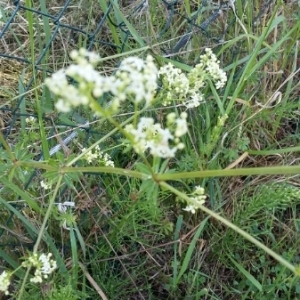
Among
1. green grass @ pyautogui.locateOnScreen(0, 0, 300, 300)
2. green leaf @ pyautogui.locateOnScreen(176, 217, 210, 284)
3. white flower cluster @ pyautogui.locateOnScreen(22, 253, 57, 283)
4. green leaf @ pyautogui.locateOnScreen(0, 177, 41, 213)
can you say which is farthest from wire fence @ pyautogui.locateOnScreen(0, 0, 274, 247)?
white flower cluster @ pyautogui.locateOnScreen(22, 253, 57, 283)

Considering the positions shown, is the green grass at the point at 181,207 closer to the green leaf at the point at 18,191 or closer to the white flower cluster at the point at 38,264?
the green leaf at the point at 18,191

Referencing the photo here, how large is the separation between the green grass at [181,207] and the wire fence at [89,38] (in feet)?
0.05

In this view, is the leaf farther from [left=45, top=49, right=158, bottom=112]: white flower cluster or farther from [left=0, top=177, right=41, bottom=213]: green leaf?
[left=45, top=49, right=158, bottom=112]: white flower cluster

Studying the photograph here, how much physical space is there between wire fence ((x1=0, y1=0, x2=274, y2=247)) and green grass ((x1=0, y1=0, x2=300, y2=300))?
15mm

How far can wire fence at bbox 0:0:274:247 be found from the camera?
179cm

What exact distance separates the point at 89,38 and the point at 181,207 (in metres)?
0.63

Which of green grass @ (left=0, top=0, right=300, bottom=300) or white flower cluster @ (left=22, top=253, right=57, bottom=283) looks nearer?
white flower cluster @ (left=22, top=253, right=57, bottom=283)

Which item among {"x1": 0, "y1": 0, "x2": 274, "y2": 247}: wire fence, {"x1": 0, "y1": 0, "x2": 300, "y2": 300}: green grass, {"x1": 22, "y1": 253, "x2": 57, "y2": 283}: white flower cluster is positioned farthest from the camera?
{"x1": 0, "y1": 0, "x2": 274, "y2": 247}: wire fence

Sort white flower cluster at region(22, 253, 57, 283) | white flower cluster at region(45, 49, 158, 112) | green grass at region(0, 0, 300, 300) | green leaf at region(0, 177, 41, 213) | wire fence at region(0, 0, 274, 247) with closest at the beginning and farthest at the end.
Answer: white flower cluster at region(45, 49, 158, 112) → white flower cluster at region(22, 253, 57, 283) → green leaf at region(0, 177, 41, 213) → green grass at region(0, 0, 300, 300) → wire fence at region(0, 0, 274, 247)

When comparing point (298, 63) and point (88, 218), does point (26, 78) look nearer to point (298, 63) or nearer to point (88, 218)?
point (88, 218)

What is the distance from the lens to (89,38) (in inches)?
73.6

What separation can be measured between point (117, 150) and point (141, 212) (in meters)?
0.23

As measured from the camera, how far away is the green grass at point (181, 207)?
5.30 feet

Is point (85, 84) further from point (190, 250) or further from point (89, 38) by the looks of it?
point (89, 38)
